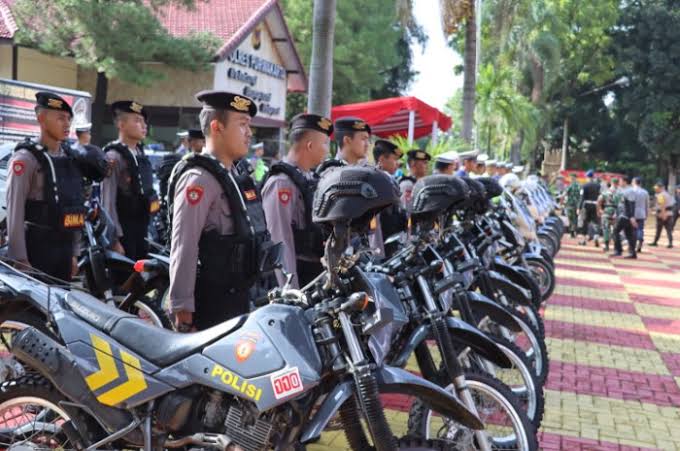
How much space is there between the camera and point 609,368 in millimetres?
7449

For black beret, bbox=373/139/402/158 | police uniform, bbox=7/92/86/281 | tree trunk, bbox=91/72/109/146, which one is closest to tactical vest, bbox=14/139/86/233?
police uniform, bbox=7/92/86/281

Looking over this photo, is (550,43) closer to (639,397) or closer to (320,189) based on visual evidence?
(639,397)

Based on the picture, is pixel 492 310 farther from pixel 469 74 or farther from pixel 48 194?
pixel 469 74

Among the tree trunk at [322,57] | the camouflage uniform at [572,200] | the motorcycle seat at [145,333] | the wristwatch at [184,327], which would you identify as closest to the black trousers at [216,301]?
the wristwatch at [184,327]

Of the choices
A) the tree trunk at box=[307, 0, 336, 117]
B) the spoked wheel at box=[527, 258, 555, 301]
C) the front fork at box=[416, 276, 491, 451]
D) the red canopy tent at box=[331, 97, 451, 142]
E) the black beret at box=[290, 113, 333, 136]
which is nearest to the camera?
the front fork at box=[416, 276, 491, 451]

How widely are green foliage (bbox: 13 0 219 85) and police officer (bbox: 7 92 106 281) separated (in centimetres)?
1367

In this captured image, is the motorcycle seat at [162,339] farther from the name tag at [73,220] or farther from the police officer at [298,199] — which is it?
the name tag at [73,220]

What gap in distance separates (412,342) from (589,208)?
19209 millimetres

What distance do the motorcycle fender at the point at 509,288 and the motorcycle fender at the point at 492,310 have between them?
0.73m

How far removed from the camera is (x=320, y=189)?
10.3 feet

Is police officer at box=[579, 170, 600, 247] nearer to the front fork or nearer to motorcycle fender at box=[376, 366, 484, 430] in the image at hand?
the front fork

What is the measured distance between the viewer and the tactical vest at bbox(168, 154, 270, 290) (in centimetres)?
386

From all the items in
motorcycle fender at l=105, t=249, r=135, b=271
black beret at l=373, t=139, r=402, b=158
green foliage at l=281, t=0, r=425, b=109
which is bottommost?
motorcycle fender at l=105, t=249, r=135, b=271

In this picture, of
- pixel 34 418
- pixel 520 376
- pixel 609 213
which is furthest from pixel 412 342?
pixel 609 213
